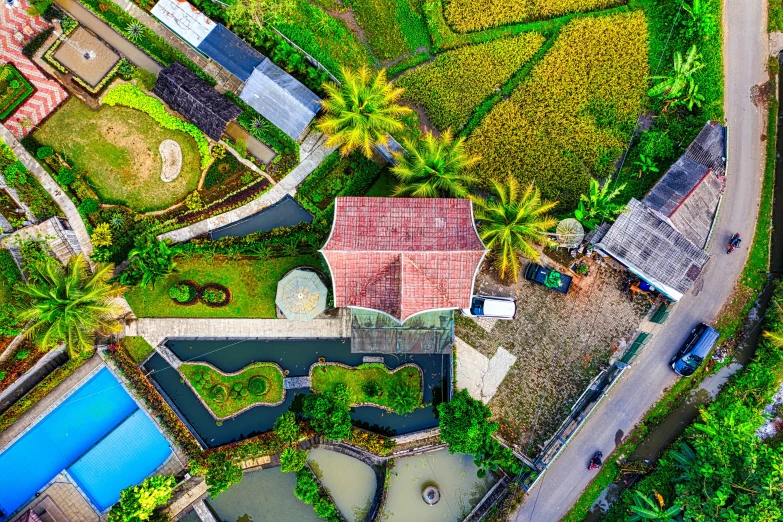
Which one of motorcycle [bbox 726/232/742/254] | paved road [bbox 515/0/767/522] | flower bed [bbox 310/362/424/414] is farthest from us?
flower bed [bbox 310/362/424/414]

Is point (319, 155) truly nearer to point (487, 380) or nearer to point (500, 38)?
point (500, 38)

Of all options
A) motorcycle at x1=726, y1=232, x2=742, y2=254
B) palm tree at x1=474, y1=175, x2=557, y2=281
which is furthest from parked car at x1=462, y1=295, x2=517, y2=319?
motorcycle at x1=726, y1=232, x2=742, y2=254

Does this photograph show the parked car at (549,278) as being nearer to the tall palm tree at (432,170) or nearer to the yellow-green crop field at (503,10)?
the tall palm tree at (432,170)

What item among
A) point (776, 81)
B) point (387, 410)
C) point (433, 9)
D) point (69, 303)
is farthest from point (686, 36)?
point (69, 303)

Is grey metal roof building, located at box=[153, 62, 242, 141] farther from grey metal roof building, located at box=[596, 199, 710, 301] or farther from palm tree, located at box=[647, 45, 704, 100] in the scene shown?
palm tree, located at box=[647, 45, 704, 100]

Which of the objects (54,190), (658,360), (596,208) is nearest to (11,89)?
(54,190)

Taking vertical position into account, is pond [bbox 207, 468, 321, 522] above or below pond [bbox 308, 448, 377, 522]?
below
